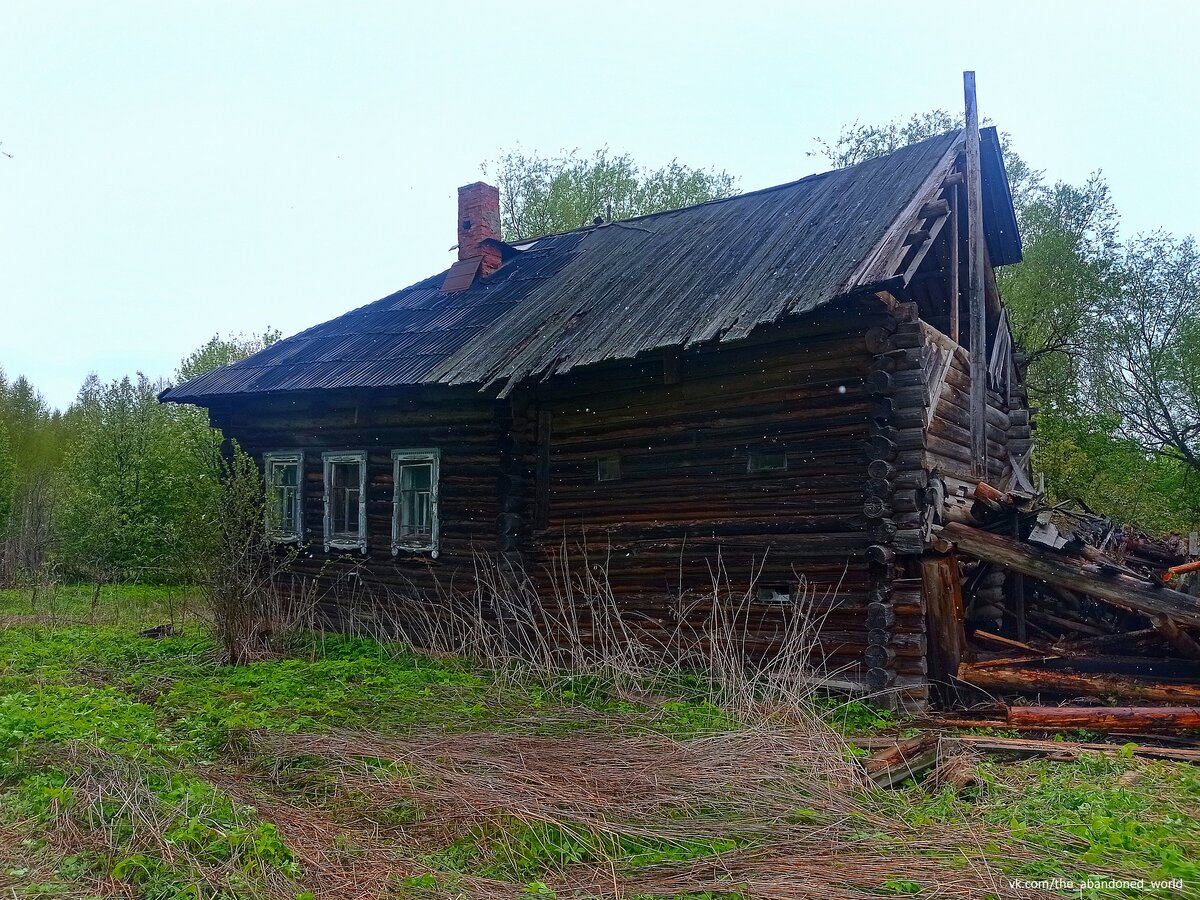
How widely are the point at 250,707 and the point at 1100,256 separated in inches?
954

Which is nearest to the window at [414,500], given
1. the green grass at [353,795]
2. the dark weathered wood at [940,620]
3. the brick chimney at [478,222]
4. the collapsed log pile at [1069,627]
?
the green grass at [353,795]

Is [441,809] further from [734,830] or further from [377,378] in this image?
[377,378]

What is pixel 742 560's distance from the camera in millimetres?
9172

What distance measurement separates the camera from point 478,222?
50.6 feet

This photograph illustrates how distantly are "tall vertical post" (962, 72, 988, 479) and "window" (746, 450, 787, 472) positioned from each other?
2.97 metres

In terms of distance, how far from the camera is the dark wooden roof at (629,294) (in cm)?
916

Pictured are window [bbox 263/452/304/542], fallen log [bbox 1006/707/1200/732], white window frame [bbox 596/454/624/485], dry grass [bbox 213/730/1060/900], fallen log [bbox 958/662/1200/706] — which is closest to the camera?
dry grass [bbox 213/730/1060/900]

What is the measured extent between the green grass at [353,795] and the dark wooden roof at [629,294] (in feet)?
11.9

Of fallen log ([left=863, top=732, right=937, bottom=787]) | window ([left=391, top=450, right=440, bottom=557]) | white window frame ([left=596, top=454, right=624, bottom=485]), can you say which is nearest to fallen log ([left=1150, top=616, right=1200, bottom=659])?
fallen log ([left=863, top=732, right=937, bottom=787])

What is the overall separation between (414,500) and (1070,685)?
8.08 meters

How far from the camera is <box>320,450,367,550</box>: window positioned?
12.5 metres

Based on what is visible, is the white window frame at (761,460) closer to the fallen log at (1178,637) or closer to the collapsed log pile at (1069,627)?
the collapsed log pile at (1069,627)

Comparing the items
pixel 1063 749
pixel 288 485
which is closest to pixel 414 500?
pixel 288 485

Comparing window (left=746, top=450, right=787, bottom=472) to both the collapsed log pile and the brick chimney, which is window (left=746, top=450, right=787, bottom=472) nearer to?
the collapsed log pile
